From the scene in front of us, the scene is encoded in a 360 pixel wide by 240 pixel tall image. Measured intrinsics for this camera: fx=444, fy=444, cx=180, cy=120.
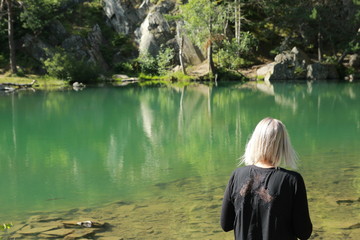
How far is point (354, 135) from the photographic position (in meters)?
15.4

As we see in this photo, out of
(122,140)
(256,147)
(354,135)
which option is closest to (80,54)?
(122,140)

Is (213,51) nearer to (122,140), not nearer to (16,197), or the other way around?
(122,140)

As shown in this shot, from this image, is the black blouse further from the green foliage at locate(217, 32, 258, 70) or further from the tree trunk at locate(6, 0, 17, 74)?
the green foliage at locate(217, 32, 258, 70)

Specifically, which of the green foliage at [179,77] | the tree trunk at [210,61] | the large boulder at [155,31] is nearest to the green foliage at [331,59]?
the tree trunk at [210,61]

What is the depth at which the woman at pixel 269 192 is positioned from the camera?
2887 millimetres

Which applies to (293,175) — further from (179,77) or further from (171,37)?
(171,37)

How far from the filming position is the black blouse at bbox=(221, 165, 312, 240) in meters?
2.89

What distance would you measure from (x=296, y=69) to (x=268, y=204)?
4414 centimetres

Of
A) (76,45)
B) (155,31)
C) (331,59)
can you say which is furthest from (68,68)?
(331,59)

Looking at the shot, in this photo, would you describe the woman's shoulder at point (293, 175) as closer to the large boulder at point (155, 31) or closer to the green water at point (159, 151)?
the green water at point (159, 151)

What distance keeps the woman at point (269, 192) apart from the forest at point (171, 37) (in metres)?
39.4

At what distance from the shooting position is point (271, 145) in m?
2.90

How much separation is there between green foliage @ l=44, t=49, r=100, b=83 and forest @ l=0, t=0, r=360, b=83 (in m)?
0.09

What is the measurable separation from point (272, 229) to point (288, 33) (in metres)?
50.4
